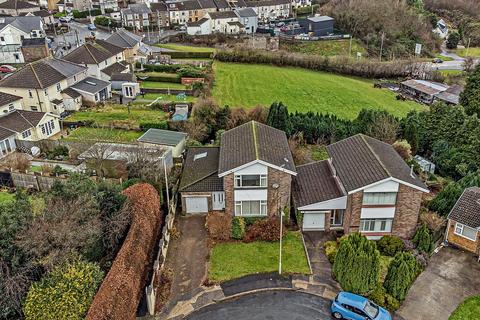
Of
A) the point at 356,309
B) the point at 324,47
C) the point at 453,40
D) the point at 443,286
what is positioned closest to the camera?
the point at 356,309

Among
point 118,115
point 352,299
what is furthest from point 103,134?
point 352,299

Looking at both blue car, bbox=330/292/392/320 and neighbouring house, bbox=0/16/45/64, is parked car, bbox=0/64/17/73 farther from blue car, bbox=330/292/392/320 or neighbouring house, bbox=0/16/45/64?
blue car, bbox=330/292/392/320

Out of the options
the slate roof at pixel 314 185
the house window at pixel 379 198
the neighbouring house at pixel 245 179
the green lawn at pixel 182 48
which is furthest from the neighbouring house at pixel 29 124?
the green lawn at pixel 182 48

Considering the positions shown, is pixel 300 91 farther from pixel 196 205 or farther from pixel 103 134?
pixel 196 205

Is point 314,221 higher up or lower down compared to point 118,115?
lower down

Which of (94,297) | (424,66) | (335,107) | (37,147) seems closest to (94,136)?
(37,147)

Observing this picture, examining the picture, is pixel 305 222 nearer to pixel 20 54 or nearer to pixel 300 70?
pixel 300 70

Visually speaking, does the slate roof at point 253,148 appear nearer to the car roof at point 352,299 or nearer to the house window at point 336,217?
the house window at point 336,217
